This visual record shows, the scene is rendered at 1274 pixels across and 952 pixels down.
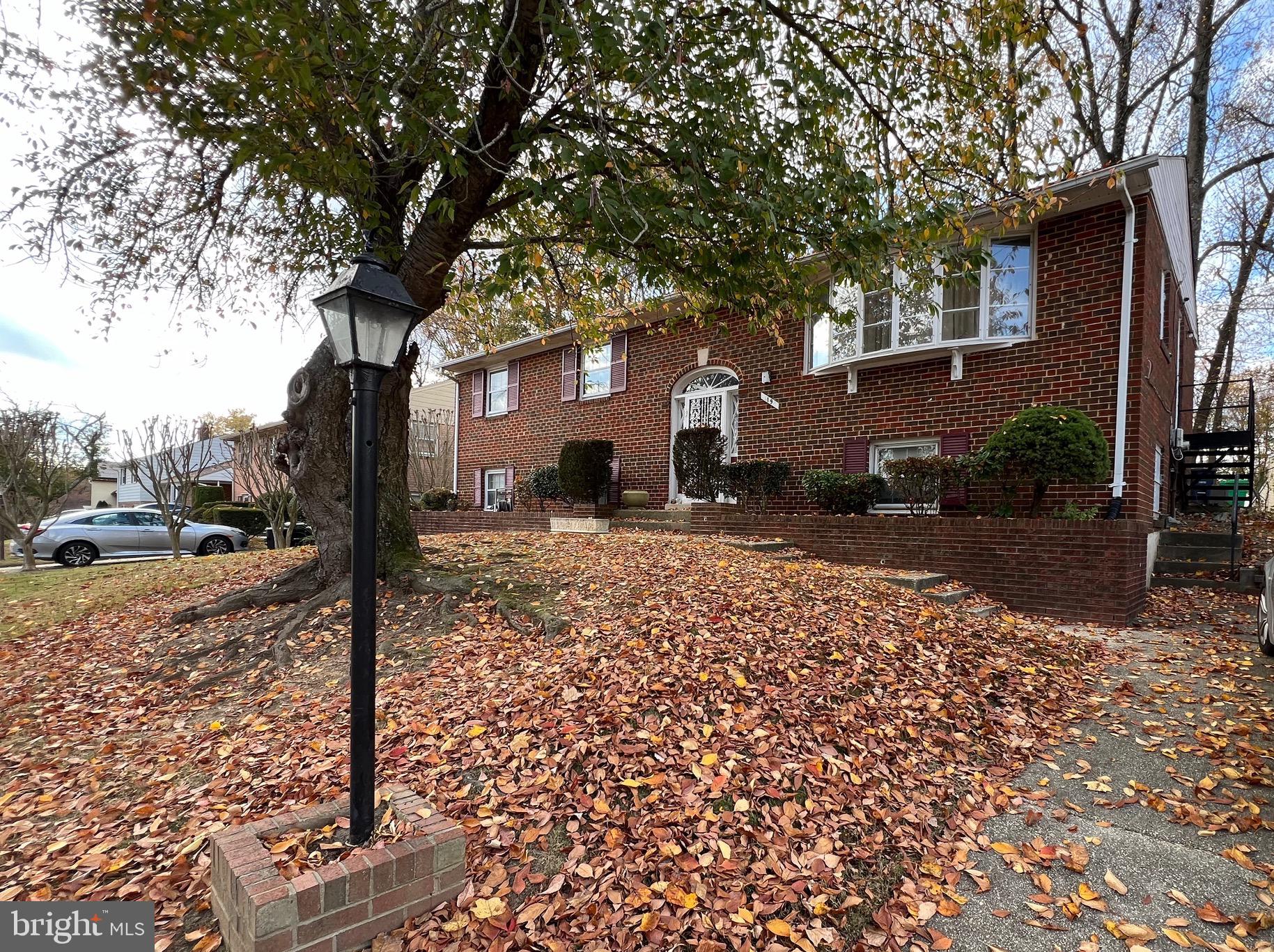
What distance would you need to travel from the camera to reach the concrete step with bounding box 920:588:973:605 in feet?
21.0

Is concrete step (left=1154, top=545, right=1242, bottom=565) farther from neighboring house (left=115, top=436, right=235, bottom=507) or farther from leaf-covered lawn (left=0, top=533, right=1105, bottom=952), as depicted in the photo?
neighboring house (left=115, top=436, right=235, bottom=507)

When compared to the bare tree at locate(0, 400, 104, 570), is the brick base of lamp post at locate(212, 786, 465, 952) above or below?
below

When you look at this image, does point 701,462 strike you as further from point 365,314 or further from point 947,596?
point 365,314

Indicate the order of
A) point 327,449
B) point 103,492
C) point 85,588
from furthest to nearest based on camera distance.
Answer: point 103,492, point 85,588, point 327,449

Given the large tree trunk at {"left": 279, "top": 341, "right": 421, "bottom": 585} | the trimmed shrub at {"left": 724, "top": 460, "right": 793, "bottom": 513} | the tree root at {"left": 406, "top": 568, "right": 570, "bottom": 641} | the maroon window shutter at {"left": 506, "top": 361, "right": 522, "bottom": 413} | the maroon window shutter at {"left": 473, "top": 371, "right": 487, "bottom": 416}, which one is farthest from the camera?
the maroon window shutter at {"left": 473, "top": 371, "right": 487, "bottom": 416}

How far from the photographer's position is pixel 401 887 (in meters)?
2.30

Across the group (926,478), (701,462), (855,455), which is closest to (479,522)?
(701,462)

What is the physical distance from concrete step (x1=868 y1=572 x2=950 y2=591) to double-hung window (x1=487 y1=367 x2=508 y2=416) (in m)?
11.8

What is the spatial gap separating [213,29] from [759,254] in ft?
13.0

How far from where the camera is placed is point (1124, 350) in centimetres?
755

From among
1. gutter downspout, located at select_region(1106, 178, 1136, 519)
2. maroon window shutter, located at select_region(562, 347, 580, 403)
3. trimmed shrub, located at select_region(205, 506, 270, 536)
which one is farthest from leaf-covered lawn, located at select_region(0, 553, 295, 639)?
gutter downspout, located at select_region(1106, 178, 1136, 519)

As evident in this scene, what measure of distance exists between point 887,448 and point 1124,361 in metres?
3.13

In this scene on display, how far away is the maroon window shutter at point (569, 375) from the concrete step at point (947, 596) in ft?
31.8

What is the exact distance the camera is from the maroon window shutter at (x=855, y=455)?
966 cm
